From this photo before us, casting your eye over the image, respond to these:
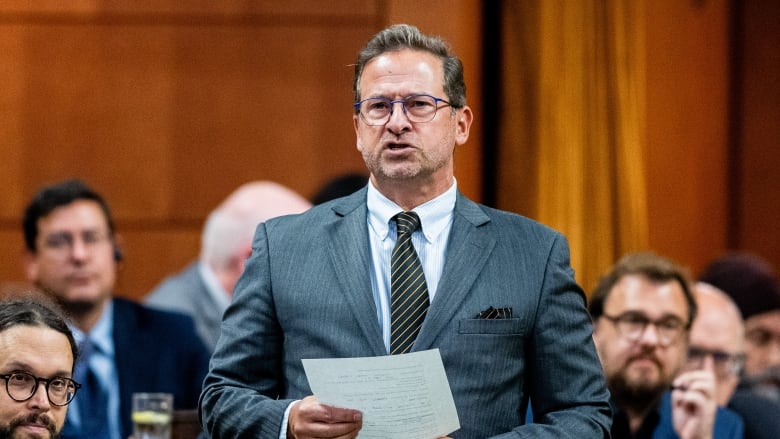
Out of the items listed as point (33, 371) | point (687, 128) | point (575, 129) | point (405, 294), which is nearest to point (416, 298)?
point (405, 294)

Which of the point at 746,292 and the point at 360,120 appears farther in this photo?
the point at 746,292

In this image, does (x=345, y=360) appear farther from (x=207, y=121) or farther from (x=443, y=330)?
(x=207, y=121)

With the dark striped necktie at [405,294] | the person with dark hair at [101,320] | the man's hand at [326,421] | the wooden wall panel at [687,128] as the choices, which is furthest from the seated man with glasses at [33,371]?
the wooden wall panel at [687,128]

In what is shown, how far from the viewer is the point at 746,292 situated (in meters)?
5.62

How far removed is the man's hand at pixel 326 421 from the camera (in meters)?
2.16

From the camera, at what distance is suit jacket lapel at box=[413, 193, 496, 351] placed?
233cm

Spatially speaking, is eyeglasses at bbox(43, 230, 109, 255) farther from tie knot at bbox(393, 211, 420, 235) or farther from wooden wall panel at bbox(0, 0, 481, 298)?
tie knot at bbox(393, 211, 420, 235)

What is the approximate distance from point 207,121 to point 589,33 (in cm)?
180

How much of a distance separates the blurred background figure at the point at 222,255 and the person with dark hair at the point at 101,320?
31.1 inches

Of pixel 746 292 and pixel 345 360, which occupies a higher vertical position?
pixel 345 360

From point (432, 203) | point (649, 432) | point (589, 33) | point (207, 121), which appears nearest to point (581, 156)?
point (589, 33)

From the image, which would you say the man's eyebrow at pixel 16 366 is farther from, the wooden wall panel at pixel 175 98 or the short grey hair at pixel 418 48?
the wooden wall panel at pixel 175 98

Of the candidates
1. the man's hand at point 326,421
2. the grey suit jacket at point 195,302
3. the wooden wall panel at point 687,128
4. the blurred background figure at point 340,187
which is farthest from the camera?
the wooden wall panel at point 687,128

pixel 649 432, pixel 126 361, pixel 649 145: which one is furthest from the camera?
pixel 649 145
